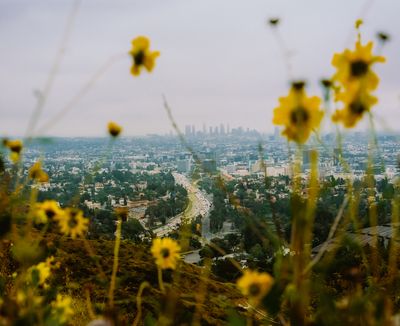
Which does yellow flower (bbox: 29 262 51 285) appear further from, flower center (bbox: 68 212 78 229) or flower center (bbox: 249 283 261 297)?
A: flower center (bbox: 249 283 261 297)

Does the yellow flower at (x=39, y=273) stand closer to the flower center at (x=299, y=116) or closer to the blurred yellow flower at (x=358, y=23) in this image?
the flower center at (x=299, y=116)

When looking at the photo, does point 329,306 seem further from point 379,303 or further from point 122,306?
point 122,306

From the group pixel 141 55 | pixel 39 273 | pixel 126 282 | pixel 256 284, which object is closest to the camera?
pixel 256 284

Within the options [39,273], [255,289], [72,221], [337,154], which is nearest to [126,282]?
[39,273]

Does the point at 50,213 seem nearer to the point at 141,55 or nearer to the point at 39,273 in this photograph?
the point at 39,273

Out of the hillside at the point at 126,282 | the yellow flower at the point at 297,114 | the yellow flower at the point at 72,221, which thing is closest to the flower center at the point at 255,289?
the yellow flower at the point at 297,114
